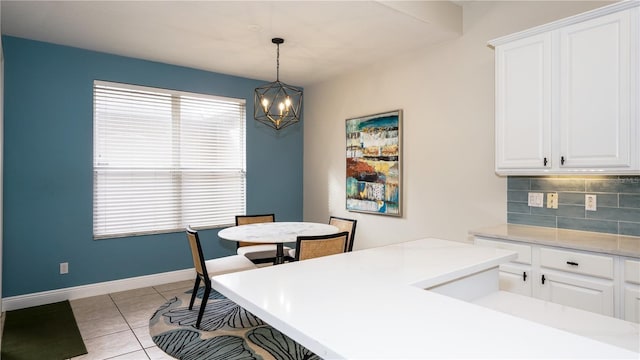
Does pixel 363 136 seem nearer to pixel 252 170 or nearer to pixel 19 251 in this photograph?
pixel 252 170

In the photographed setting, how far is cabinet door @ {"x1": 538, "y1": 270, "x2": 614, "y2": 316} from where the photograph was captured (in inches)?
88.8

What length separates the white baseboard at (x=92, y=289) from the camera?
11.8ft

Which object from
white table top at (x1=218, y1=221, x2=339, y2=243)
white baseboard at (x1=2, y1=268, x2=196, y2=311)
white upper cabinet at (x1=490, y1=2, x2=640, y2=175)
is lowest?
white baseboard at (x1=2, y1=268, x2=196, y2=311)

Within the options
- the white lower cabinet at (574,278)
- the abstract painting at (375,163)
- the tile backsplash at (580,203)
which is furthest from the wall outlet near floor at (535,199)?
the abstract painting at (375,163)

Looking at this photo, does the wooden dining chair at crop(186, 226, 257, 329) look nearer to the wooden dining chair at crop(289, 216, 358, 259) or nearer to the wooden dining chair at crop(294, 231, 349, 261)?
the wooden dining chair at crop(289, 216, 358, 259)

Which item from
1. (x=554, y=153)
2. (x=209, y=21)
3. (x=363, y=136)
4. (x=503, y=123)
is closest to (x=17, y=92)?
(x=209, y=21)

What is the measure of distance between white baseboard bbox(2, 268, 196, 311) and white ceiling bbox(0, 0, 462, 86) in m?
2.49

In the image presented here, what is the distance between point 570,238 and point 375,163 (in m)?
2.26

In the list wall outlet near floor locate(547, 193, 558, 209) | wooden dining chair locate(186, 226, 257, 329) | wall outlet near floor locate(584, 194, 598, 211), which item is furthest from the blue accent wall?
wall outlet near floor locate(584, 194, 598, 211)

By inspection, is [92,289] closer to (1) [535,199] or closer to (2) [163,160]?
(2) [163,160]

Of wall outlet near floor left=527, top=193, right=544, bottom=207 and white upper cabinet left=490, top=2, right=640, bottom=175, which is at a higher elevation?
white upper cabinet left=490, top=2, right=640, bottom=175

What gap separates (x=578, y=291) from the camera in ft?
7.77

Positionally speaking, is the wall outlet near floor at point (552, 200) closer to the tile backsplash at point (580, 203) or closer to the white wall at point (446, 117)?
the tile backsplash at point (580, 203)

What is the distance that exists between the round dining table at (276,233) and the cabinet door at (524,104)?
1692mm
